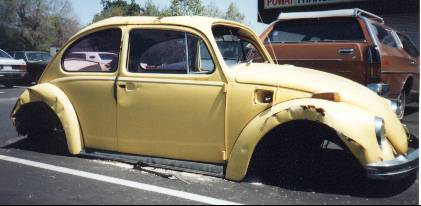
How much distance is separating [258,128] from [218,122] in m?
0.38

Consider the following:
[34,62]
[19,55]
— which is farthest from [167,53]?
[19,55]

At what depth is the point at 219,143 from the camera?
12.9 feet

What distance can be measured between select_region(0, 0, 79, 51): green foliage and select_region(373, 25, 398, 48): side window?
48.2m

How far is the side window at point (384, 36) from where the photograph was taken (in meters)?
6.71

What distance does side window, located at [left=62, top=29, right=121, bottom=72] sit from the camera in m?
4.49

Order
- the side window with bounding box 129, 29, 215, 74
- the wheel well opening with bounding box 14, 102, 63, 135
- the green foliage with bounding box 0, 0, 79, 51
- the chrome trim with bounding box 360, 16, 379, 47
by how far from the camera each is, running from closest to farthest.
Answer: the side window with bounding box 129, 29, 215, 74
the wheel well opening with bounding box 14, 102, 63, 135
the chrome trim with bounding box 360, 16, 379, 47
the green foliage with bounding box 0, 0, 79, 51

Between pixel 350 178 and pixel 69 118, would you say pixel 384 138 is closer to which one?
pixel 350 178

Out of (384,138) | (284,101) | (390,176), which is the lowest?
(390,176)

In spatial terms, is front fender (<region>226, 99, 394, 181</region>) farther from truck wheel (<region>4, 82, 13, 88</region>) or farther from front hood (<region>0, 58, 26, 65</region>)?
truck wheel (<region>4, 82, 13, 88</region>)

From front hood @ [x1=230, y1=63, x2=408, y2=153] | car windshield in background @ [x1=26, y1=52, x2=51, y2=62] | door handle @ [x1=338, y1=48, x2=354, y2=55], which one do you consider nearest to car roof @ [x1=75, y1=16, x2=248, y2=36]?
front hood @ [x1=230, y1=63, x2=408, y2=153]

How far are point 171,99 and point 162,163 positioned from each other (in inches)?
24.0

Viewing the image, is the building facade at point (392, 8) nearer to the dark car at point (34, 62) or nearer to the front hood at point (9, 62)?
the dark car at point (34, 62)

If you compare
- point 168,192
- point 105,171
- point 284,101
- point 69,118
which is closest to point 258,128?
point 284,101

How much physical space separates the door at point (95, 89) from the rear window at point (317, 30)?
3.24 metres
